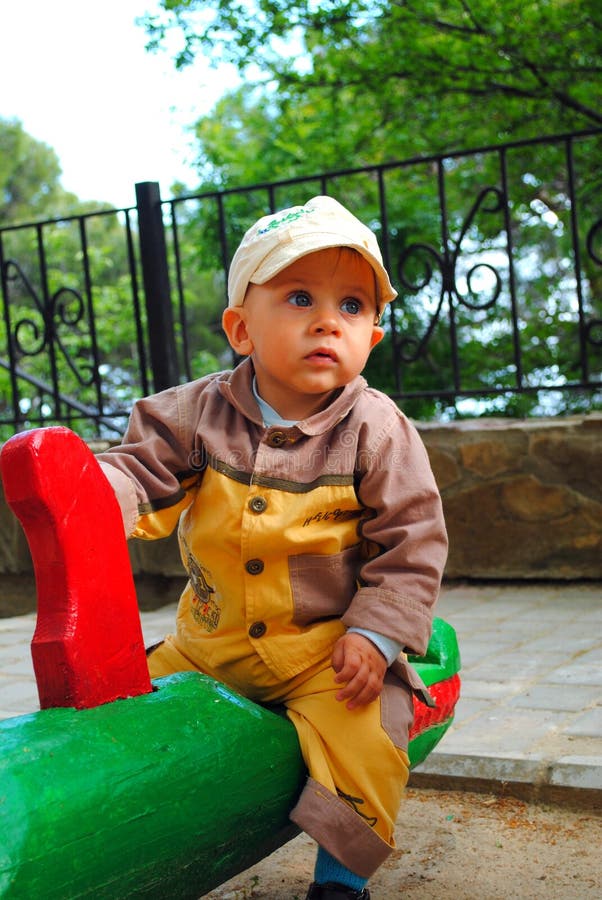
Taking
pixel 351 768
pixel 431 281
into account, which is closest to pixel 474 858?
pixel 351 768

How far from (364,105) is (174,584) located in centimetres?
367

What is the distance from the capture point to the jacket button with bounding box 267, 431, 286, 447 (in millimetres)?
1946

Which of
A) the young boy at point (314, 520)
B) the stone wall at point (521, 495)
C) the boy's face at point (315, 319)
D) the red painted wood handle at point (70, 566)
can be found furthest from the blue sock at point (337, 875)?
the stone wall at point (521, 495)

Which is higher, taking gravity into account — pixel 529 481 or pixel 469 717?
pixel 529 481

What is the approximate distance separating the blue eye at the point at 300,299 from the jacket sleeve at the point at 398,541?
9.8 inches

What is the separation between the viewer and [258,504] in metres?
1.89

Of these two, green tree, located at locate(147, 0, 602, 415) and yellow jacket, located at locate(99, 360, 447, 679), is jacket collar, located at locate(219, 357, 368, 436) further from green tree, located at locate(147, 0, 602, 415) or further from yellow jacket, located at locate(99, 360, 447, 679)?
green tree, located at locate(147, 0, 602, 415)

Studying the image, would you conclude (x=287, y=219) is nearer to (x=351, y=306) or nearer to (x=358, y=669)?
(x=351, y=306)

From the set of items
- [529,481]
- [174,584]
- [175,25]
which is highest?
[175,25]

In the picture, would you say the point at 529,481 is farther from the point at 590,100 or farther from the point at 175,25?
the point at 175,25

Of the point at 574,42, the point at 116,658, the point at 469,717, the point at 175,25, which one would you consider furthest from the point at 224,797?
the point at 175,25

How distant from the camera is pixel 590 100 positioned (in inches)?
256

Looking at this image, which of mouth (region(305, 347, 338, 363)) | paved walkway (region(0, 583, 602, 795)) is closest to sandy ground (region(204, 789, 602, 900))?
paved walkway (region(0, 583, 602, 795))

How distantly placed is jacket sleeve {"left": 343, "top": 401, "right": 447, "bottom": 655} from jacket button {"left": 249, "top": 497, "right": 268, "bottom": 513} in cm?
18
